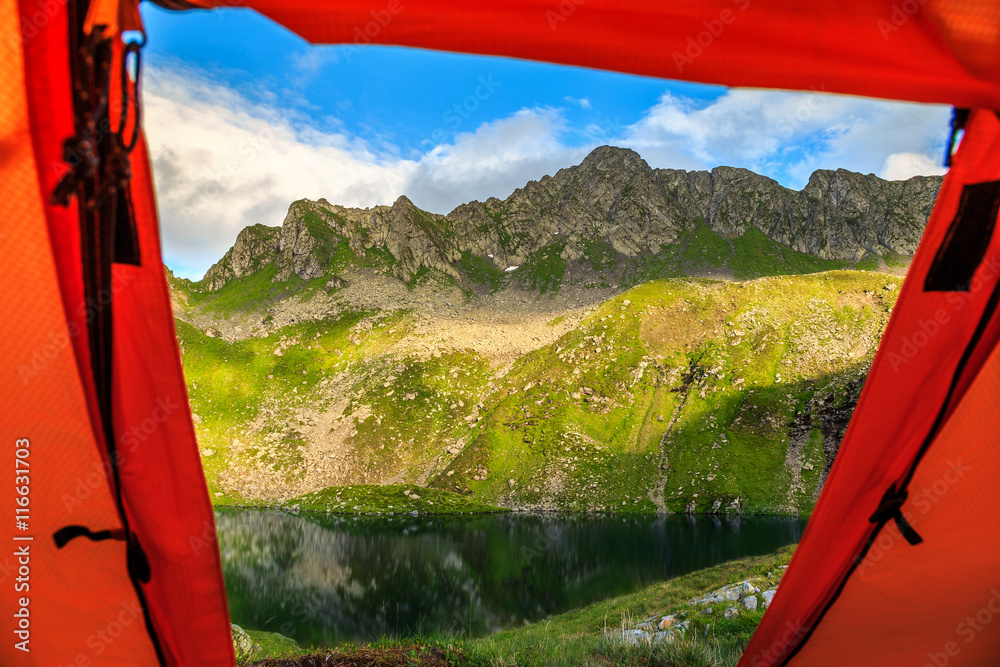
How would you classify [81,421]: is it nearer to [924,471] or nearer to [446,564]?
[924,471]

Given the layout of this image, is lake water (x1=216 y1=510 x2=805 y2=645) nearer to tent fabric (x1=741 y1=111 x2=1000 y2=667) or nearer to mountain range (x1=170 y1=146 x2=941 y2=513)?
mountain range (x1=170 y1=146 x2=941 y2=513)

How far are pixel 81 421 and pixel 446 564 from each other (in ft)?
125

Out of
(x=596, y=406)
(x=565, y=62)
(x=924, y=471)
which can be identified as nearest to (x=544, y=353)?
(x=596, y=406)

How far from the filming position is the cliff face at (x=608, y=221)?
14100 centimetres

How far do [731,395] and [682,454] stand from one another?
1387 centimetres

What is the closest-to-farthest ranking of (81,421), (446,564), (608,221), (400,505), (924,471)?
(81,421)
(924,471)
(446,564)
(400,505)
(608,221)

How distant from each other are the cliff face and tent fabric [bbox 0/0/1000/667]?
135m

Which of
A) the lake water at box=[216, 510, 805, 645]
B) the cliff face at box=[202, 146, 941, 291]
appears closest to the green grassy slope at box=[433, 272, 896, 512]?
the lake water at box=[216, 510, 805, 645]

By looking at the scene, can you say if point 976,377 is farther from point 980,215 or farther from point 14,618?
point 14,618

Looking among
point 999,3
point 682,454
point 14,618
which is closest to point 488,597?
point 14,618

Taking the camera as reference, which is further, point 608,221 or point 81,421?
point 608,221

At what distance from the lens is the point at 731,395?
250ft

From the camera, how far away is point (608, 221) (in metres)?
159

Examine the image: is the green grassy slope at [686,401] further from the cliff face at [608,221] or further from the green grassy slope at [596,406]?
the cliff face at [608,221]
